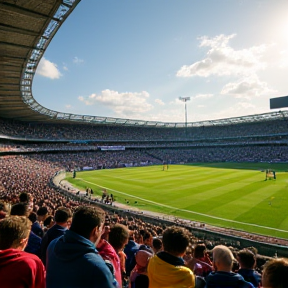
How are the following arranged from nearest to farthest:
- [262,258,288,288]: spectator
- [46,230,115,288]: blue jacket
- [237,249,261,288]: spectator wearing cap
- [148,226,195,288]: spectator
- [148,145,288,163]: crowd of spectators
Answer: [46,230,115,288]: blue jacket
[262,258,288,288]: spectator
[148,226,195,288]: spectator
[237,249,261,288]: spectator wearing cap
[148,145,288,163]: crowd of spectators

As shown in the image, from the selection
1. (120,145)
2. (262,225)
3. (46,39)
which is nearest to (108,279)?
(262,225)

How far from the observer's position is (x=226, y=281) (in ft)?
9.65

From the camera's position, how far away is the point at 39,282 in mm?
2553

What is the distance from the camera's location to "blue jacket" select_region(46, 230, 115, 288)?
2.25 m

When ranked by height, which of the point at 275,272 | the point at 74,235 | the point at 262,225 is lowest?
the point at 262,225

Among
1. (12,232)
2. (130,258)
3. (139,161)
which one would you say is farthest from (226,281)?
(139,161)

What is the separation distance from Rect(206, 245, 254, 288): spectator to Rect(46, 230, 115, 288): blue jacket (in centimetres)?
145

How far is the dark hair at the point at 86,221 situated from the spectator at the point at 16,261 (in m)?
0.56

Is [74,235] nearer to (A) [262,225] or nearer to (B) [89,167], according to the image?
(A) [262,225]

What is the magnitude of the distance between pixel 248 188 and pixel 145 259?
27.2 metres

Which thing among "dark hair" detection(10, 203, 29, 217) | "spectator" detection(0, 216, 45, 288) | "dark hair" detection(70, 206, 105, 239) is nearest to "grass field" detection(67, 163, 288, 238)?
"dark hair" detection(10, 203, 29, 217)

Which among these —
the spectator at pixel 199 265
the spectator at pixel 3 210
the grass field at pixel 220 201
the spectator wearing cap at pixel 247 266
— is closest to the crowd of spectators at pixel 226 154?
the grass field at pixel 220 201

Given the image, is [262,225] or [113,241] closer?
[113,241]

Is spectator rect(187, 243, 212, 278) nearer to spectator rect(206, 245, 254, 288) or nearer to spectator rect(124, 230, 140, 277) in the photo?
spectator rect(124, 230, 140, 277)
